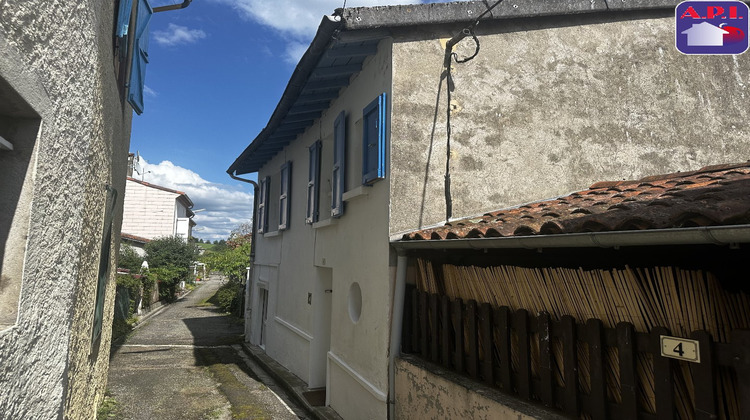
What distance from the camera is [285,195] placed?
10297mm

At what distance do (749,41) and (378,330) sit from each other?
576cm

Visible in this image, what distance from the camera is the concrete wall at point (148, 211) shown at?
34938 millimetres

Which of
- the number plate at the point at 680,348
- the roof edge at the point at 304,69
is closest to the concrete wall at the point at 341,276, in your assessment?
the roof edge at the point at 304,69

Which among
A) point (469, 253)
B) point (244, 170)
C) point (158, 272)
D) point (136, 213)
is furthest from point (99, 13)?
point (136, 213)

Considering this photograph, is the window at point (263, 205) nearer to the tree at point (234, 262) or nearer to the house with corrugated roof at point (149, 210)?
the tree at point (234, 262)

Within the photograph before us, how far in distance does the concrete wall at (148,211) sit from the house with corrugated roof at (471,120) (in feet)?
103

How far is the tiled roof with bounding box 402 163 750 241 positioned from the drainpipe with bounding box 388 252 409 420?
0.40 metres

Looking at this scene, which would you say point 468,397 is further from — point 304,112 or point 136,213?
point 136,213

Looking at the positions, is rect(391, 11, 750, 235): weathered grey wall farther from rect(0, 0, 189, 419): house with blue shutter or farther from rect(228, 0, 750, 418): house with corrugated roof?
rect(0, 0, 189, 419): house with blue shutter

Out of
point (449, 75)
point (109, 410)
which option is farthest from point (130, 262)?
point (449, 75)

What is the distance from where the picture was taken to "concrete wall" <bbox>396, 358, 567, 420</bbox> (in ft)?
11.2

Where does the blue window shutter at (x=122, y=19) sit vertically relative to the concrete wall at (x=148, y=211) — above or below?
below

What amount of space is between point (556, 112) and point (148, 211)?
114 ft

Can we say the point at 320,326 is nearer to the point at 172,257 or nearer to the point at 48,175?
the point at 48,175
